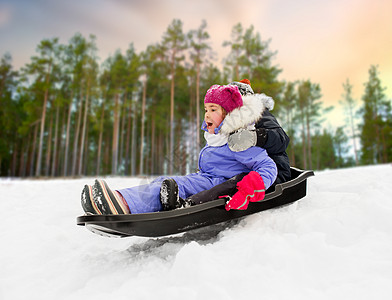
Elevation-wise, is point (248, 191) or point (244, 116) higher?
point (244, 116)

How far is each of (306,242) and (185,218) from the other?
2.58 feet

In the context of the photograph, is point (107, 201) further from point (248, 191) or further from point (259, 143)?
point (259, 143)

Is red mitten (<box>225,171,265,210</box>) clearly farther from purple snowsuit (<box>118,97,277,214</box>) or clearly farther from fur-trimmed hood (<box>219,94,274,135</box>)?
fur-trimmed hood (<box>219,94,274,135</box>)

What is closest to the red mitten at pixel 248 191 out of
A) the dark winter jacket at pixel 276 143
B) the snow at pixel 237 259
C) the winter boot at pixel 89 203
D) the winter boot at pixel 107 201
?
the snow at pixel 237 259

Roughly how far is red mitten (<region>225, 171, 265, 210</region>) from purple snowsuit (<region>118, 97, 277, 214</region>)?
8cm

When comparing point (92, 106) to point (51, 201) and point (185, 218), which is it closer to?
point (51, 201)

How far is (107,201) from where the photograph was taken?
5.00ft

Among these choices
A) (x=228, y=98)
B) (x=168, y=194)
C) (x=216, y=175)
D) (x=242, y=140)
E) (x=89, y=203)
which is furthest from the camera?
(x=216, y=175)

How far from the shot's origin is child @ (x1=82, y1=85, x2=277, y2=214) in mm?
1562

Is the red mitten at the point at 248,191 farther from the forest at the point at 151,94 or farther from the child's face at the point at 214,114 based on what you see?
the forest at the point at 151,94

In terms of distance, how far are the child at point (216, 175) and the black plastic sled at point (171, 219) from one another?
0.26ft

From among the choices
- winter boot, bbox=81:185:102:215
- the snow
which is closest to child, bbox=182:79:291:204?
the snow

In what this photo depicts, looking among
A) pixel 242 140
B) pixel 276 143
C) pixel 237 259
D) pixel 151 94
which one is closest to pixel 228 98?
pixel 242 140

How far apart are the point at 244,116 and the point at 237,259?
3.39 ft
